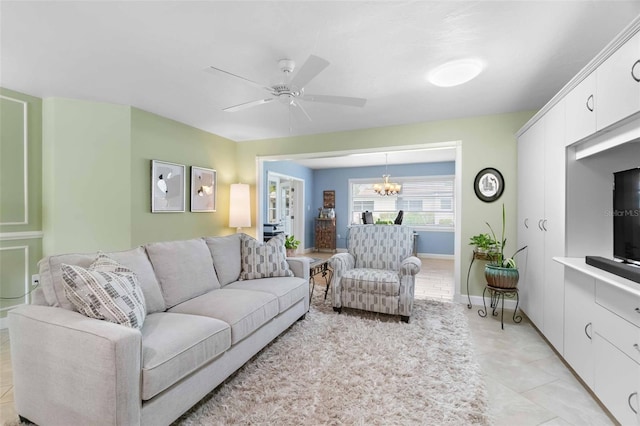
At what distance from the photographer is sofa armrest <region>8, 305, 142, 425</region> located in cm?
127

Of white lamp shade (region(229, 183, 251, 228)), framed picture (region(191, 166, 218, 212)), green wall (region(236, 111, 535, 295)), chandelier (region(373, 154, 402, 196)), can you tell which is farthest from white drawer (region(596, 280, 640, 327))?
chandelier (region(373, 154, 402, 196))

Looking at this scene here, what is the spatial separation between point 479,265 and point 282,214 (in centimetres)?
478

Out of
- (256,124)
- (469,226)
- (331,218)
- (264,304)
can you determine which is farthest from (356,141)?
(331,218)

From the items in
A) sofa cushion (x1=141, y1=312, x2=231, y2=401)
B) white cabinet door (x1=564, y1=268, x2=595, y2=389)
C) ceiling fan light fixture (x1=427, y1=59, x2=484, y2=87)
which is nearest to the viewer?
sofa cushion (x1=141, y1=312, x2=231, y2=401)

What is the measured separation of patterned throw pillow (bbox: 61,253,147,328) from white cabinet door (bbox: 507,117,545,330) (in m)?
3.21

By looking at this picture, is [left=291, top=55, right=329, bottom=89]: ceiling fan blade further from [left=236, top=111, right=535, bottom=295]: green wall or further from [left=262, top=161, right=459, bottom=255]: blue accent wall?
[left=262, top=161, right=459, bottom=255]: blue accent wall

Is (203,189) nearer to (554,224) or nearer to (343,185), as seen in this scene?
(554,224)

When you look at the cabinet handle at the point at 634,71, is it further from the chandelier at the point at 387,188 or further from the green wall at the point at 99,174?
the chandelier at the point at 387,188

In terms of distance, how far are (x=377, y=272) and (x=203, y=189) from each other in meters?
2.86

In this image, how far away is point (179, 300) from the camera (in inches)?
87.0

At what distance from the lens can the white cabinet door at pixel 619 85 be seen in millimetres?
1421

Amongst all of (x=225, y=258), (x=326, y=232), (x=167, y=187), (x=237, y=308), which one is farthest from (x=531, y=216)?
(x=326, y=232)

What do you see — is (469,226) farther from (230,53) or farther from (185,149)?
(185,149)

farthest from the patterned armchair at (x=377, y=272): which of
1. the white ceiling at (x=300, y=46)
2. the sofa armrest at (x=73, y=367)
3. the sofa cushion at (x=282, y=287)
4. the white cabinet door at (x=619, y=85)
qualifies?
the sofa armrest at (x=73, y=367)
